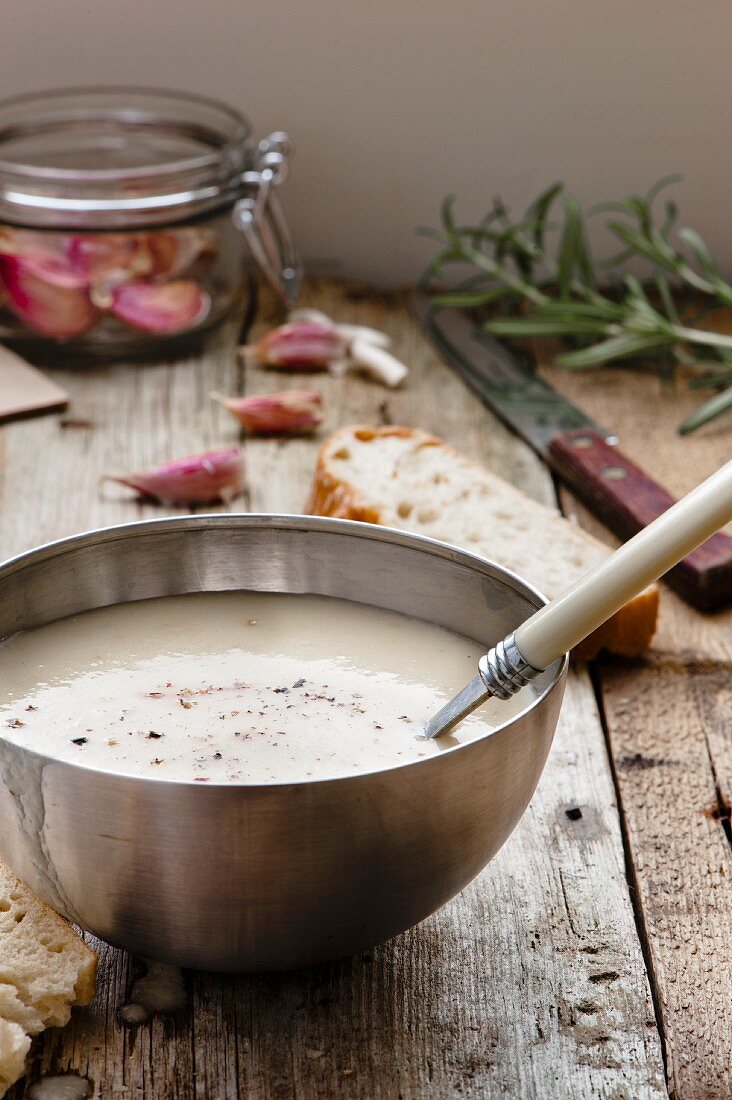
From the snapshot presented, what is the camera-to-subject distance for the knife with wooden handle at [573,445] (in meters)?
1.40

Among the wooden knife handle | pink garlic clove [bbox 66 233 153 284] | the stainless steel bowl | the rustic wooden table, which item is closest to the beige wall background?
pink garlic clove [bbox 66 233 153 284]

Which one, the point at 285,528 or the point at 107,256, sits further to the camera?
the point at 107,256

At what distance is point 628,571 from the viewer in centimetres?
74

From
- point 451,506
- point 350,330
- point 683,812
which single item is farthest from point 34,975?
point 350,330

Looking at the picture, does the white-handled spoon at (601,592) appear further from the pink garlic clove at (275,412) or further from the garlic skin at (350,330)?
the garlic skin at (350,330)

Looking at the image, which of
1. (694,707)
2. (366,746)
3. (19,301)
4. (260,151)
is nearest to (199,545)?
(366,746)

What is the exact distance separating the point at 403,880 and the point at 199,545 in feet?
1.17

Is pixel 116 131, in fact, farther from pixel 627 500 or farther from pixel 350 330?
pixel 627 500

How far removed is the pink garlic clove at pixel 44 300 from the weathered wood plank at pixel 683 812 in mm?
772

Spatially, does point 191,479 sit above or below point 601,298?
below

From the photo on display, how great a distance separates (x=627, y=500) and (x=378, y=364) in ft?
1.85

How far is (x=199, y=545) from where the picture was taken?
39.5 inches

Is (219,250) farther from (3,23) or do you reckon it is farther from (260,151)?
(3,23)

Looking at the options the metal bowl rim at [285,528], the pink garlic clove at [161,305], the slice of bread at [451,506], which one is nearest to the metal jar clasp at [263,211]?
the pink garlic clove at [161,305]
